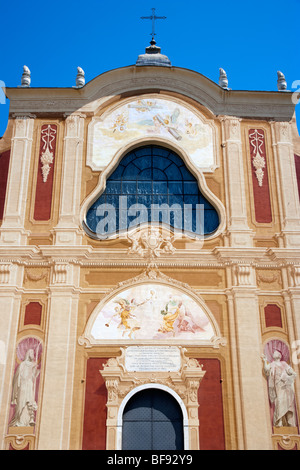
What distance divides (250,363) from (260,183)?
4.96m

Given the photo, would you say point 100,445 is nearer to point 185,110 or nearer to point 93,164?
point 93,164

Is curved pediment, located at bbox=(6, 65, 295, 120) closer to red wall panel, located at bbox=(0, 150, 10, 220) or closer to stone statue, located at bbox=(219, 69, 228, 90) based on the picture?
stone statue, located at bbox=(219, 69, 228, 90)

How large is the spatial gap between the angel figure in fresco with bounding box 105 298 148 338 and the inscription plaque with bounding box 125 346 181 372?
466 mm

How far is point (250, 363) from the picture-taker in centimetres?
1405

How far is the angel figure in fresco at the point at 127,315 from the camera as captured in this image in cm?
1452

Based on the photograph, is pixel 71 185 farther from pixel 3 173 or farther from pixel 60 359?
pixel 60 359

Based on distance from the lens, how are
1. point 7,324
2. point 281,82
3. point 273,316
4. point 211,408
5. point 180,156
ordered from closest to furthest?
point 211,408 < point 7,324 < point 273,316 < point 180,156 < point 281,82

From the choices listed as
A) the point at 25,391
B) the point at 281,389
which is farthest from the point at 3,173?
the point at 281,389

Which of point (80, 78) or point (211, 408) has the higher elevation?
point (80, 78)

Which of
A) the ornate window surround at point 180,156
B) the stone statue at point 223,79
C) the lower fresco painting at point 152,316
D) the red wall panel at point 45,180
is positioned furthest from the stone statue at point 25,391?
the stone statue at point 223,79
